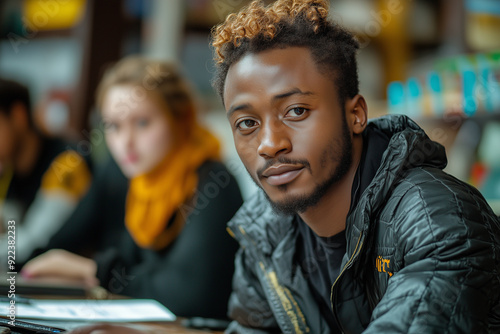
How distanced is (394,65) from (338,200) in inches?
99.5

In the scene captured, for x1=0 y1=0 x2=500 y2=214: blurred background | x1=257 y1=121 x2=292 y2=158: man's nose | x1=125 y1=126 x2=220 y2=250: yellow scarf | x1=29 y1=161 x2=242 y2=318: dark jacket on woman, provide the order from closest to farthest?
x1=257 y1=121 x2=292 y2=158: man's nose < x1=29 y1=161 x2=242 y2=318: dark jacket on woman < x1=125 y1=126 x2=220 y2=250: yellow scarf < x1=0 y1=0 x2=500 y2=214: blurred background

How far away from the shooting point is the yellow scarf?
172 centimetres

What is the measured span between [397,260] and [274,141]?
10.0 inches

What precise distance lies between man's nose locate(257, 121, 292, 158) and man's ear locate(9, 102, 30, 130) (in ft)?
5.75

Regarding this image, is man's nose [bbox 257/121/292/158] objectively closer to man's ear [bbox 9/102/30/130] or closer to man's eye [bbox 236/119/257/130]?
man's eye [bbox 236/119/257/130]

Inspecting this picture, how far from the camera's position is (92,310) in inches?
43.1

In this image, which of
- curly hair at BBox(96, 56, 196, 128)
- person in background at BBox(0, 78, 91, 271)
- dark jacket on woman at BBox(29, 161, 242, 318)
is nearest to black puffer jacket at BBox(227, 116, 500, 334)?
dark jacket on woman at BBox(29, 161, 242, 318)

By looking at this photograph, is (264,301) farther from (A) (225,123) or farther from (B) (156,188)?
(A) (225,123)

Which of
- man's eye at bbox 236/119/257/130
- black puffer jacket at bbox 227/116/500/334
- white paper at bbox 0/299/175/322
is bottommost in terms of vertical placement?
white paper at bbox 0/299/175/322

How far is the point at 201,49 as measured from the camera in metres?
3.16

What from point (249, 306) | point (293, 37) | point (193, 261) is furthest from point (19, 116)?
point (293, 37)

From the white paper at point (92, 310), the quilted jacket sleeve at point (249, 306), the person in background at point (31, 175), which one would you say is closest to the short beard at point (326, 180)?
the quilted jacket sleeve at point (249, 306)

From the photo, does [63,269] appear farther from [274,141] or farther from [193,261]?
[274,141]

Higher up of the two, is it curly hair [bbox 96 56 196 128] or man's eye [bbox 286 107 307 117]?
curly hair [bbox 96 56 196 128]
